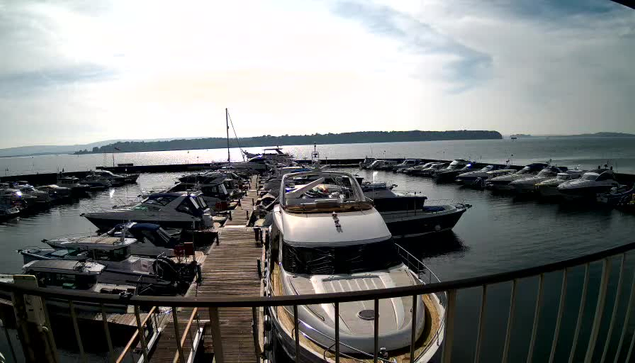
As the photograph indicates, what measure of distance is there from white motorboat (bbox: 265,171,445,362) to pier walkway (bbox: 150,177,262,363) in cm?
127

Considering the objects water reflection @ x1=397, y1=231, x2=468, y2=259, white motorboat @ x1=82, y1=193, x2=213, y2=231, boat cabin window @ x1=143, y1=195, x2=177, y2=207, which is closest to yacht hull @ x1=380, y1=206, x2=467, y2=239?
water reflection @ x1=397, y1=231, x2=468, y2=259

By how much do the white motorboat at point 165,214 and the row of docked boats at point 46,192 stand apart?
64.8ft

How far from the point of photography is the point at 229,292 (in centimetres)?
1148

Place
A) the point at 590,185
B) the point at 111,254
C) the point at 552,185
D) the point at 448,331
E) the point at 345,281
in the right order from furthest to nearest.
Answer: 1. the point at 552,185
2. the point at 590,185
3. the point at 111,254
4. the point at 345,281
5. the point at 448,331

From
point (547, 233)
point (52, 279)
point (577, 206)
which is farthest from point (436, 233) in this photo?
point (52, 279)

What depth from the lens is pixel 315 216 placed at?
29.6 ft

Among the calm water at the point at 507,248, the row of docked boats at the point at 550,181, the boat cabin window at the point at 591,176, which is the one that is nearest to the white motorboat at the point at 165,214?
the calm water at the point at 507,248

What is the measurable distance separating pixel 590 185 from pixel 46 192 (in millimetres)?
62064

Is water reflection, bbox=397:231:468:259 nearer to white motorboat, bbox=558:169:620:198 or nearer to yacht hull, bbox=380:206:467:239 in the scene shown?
yacht hull, bbox=380:206:467:239

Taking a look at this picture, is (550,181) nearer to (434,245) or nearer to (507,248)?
(507,248)

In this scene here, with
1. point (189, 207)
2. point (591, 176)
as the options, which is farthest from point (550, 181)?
point (189, 207)

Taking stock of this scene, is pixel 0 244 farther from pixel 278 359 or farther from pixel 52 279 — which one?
pixel 278 359

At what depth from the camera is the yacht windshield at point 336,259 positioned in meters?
7.76

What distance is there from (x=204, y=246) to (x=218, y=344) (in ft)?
66.7
